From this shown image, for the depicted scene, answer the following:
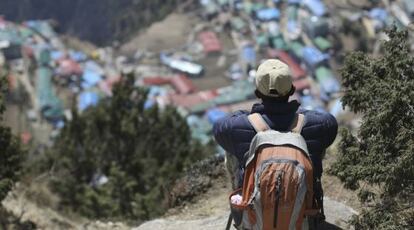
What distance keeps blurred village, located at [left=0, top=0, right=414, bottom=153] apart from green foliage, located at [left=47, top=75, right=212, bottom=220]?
23.6 m

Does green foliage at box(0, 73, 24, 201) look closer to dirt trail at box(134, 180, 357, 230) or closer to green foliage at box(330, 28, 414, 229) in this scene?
dirt trail at box(134, 180, 357, 230)

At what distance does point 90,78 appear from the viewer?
168ft

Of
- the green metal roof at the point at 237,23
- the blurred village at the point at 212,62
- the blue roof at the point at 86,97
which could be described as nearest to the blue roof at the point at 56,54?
the blurred village at the point at 212,62

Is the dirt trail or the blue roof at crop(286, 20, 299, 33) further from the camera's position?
the blue roof at crop(286, 20, 299, 33)

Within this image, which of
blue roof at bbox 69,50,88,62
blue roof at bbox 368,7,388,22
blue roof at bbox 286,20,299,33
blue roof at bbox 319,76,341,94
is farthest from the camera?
blue roof at bbox 69,50,88,62

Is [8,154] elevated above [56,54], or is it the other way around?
[8,154]

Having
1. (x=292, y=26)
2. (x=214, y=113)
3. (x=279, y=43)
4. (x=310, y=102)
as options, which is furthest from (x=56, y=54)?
(x=310, y=102)

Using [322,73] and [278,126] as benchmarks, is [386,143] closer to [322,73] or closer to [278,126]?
[278,126]

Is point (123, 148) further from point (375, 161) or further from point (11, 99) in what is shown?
point (11, 99)

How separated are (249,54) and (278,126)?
152ft

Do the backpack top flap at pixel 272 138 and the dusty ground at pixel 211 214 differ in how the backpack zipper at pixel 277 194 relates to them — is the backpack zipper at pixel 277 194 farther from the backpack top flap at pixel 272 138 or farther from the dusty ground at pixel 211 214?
the dusty ground at pixel 211 214

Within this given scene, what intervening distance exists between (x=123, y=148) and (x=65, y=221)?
22.0ft

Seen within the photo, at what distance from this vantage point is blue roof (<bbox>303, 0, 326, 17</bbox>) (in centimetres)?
4972

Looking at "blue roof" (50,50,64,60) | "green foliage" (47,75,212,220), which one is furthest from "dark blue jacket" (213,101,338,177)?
"blue roof" (50,50,64,60)
